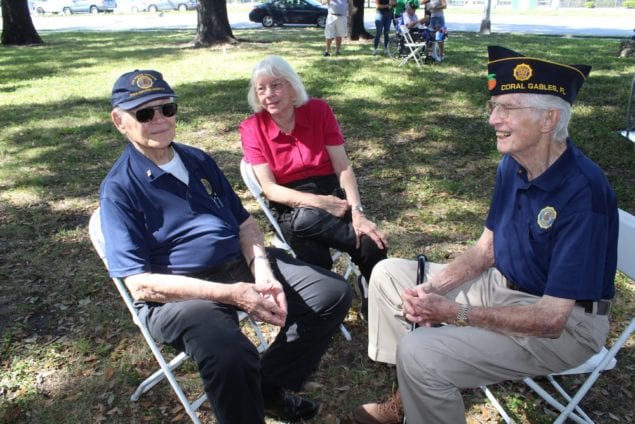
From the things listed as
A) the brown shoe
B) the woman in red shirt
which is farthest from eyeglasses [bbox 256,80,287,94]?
the brown shoe

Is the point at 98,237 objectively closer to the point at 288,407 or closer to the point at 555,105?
the point at 288,407

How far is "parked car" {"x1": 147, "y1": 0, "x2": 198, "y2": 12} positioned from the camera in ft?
136

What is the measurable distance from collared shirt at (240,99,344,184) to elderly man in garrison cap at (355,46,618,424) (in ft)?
4.48

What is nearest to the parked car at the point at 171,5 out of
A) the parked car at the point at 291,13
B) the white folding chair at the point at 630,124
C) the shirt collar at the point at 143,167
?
the parked car at the point at 291,13

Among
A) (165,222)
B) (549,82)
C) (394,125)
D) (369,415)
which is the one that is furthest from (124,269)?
(394,125)

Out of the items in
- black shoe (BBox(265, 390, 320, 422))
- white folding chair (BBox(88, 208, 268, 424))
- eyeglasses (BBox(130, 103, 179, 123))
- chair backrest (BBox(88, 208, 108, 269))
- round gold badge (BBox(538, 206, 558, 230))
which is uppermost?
eyeglasses (BBox(130, 103, 179, 123))

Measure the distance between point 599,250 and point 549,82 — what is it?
0.72 m

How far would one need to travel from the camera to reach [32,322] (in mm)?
3723

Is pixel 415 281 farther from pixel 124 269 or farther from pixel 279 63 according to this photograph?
pixel 279 63

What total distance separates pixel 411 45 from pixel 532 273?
31.8 feet

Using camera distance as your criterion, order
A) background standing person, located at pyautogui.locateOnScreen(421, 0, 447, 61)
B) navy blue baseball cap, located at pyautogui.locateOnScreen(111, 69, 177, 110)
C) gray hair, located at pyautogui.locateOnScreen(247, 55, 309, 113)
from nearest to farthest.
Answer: navy blue baseball cap, located at pyautogui.locateOnScreen(111, 69, 177, 110)
gray hair, located at pyautogui.locateOnScreen(247, 55, 309, 113)
background standing person, located at pyautogui.locateOnScreen(421, 0, 447, 61)

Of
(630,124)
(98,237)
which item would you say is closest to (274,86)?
(98,237)

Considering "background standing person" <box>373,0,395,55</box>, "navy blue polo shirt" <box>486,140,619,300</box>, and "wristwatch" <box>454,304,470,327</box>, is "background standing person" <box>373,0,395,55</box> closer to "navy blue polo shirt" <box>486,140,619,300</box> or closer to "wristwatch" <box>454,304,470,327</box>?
"navy blue polo shirt" <box>486,140,619,300</box>

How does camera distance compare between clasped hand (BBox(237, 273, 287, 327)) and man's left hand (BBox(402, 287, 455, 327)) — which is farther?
clasped hand (BBox(237, 273, 287, 327))
